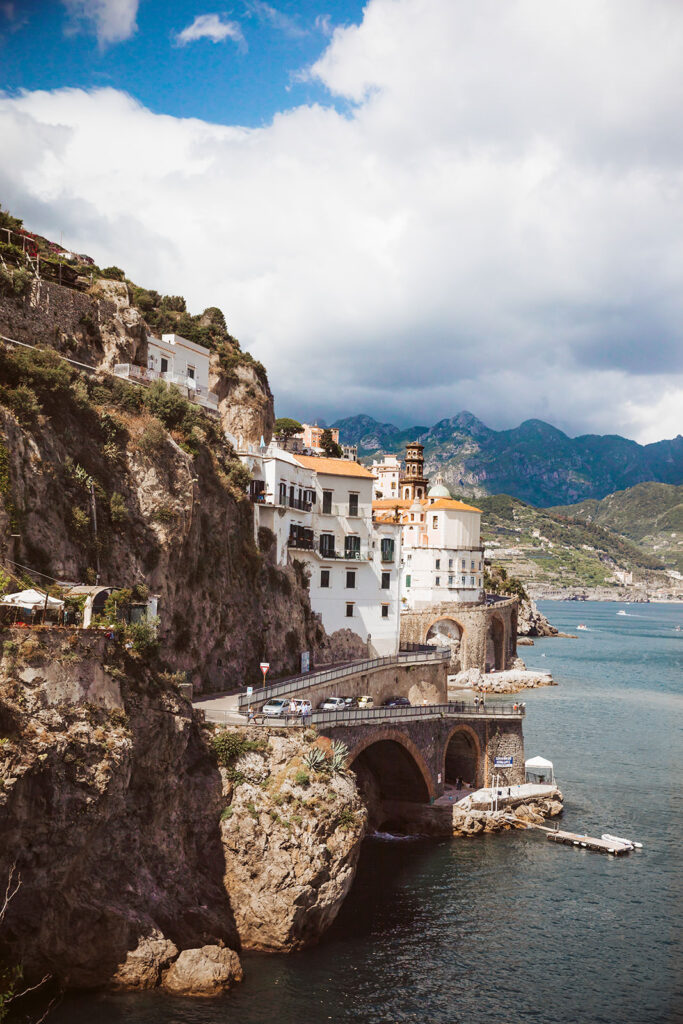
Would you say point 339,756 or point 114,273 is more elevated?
point 114,273

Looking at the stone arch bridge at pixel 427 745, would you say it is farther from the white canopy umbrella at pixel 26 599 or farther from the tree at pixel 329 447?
the tree at pixel 329 447

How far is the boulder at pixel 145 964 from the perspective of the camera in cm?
3597

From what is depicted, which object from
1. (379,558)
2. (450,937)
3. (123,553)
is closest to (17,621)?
(123,553)

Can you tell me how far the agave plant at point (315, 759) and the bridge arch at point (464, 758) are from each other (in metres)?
20.8

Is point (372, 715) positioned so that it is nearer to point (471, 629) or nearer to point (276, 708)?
point (276, 708)

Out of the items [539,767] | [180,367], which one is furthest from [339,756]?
[180,367]

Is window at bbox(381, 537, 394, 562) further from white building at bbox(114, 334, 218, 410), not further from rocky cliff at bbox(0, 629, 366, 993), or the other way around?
rocky cliff at bbox(0, 629, 366, 993)

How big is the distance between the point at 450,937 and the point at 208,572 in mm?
26654

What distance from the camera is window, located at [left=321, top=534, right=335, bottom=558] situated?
3022 inches

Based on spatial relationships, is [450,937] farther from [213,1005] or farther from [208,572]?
[208,572]

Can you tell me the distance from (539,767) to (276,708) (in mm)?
26903

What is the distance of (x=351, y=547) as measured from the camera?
78.4m

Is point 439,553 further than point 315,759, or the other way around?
point 439,553

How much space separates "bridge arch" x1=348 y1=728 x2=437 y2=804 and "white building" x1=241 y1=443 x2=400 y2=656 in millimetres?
17109
